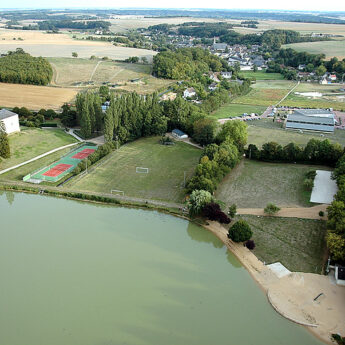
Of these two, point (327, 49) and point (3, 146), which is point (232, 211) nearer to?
point (3, 146)

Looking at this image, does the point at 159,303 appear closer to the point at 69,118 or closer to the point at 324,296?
the point at 324,296

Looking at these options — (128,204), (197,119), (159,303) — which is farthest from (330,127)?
(159,303)

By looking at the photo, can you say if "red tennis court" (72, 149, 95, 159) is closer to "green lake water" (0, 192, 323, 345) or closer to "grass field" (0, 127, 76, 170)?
A: "grass field" (0, 127, 76, 170)

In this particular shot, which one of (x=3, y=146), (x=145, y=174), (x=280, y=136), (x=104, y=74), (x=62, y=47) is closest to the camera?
(x=145, y=174)

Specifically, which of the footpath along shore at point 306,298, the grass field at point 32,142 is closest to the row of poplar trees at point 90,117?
the grass field at point 32,142

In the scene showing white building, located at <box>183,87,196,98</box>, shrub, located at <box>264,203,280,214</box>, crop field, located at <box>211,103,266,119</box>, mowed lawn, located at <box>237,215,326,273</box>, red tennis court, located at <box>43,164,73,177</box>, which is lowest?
mowed lawn, located at <box>237,215,326,273</box>

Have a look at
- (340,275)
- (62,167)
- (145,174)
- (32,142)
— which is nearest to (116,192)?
(145,174)

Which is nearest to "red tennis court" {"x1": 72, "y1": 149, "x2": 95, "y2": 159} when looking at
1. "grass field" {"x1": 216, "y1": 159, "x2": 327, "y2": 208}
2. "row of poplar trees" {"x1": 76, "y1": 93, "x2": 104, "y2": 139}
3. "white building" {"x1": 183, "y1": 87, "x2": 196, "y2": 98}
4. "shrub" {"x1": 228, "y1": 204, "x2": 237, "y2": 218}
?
"row of poplar trees" {"x1": 76, "y1": 93, "x2": 104, "y2": 139}
